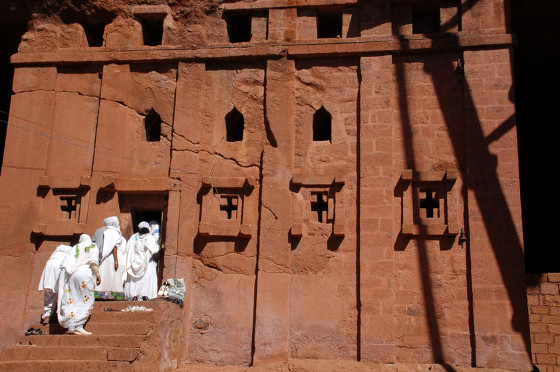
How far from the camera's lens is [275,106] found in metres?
11.1

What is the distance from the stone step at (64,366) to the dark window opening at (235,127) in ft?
14.8

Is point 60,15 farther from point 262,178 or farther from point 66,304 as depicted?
point 66,304

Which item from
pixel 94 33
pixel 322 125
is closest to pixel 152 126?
pixel 94 33

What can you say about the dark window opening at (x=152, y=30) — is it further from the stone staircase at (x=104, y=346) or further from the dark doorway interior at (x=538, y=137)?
the dark doorway interior at (x=538, y=137)

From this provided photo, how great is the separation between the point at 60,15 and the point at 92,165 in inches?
110

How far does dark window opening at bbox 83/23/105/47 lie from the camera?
12.3 meters

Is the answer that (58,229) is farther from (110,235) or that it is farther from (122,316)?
(122,316)

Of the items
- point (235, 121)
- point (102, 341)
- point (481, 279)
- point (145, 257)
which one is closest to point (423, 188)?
point (481, 279)

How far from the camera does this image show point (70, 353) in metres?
8.67

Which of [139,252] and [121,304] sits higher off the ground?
[139,252]

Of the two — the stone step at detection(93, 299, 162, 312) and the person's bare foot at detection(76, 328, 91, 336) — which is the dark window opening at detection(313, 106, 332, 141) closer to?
the stone step at detection(93, 299, 162, 312)

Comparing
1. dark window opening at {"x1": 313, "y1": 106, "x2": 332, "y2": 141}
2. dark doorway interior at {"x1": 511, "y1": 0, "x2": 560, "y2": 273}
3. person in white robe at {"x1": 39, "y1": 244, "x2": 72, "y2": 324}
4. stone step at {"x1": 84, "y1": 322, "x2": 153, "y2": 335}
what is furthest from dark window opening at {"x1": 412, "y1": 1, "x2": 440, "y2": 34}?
person in white robe at {"x1": 39, "y1": 244, "x2": 72, "y2": 324}

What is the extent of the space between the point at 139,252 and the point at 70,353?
227cm

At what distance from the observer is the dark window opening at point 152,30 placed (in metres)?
12.1
